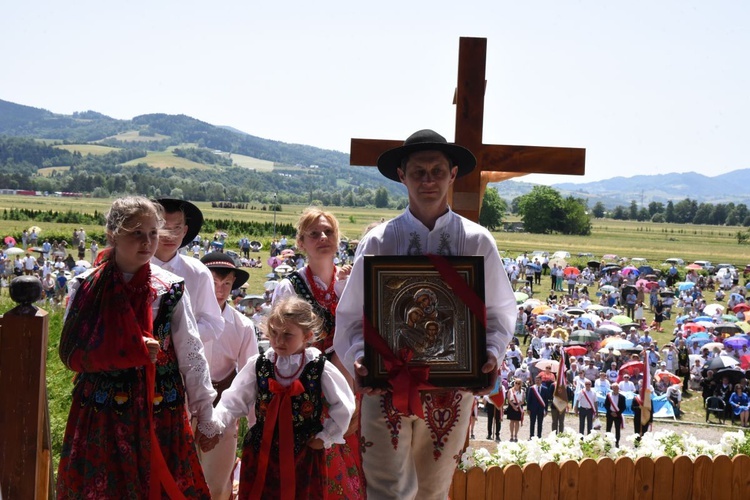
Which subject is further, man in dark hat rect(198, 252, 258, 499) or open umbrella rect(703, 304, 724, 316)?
open umbrella rect(703, 304, 724, 316)

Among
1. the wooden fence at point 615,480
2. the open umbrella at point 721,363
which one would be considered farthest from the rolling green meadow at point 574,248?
the wooden fence at point 615,480

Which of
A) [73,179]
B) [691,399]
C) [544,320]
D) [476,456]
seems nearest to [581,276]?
[544,320]

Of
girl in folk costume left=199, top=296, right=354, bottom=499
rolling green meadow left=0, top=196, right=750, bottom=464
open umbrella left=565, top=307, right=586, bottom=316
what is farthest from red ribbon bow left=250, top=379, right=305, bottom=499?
open umbrella left=565, top=307, right=586, bottom=316

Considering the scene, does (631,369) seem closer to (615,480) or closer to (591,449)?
(591,449)

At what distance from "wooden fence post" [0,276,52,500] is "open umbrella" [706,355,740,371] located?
18.1 metres

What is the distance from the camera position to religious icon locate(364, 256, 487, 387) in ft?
9.56

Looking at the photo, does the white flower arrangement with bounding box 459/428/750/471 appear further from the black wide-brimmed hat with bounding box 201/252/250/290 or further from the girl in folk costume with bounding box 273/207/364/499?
the black wide-brimmed hat with bounding box 201/252/250/290

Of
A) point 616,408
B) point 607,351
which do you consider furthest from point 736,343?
point 616,408

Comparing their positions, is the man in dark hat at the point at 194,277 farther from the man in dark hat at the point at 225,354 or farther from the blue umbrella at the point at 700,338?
the blue umbrella at the point at 700,338

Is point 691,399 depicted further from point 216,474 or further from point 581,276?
point 581,276

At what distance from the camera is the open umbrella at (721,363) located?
720 inches

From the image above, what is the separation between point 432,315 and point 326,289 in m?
1.12

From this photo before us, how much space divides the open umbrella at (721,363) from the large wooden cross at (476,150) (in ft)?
52.2

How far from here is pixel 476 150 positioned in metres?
4.23
